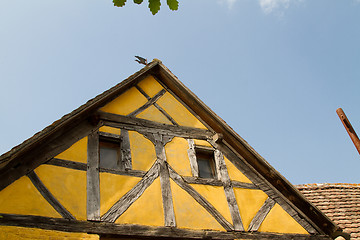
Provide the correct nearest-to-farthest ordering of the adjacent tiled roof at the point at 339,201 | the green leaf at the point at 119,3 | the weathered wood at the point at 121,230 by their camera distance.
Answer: the green leaf at the point at 119,3
the weathered wood at the point at 121,230
the adjacent tiled roof at the point at 339,201

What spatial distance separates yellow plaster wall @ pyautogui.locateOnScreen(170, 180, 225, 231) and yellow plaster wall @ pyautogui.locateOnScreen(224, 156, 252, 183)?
3.78 feet

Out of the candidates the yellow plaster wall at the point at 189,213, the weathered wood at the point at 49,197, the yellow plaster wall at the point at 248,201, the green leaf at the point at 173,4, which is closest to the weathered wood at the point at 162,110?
the yellow plaster wall at the point at 189,213

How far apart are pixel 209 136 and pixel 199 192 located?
5.36 ft

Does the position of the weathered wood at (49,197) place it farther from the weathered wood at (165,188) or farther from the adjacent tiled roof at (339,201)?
the adjacent tiled roof at (339,201)

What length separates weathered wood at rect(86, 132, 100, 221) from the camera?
5.43m

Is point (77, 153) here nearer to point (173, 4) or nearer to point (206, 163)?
point (206, 163)

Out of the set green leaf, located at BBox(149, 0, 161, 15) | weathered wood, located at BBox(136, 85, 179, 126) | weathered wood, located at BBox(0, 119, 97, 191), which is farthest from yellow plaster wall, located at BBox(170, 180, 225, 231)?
green leaf, located at BBox(149, 0, 161, 15)

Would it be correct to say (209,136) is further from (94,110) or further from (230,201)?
(94,110)

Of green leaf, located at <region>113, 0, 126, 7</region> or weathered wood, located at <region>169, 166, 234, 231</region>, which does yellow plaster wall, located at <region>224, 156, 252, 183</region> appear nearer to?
weathered wood, located at <region>169, 166, 234, 231</region>

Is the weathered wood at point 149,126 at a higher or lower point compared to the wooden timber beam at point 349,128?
higher

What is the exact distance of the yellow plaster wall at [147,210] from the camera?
565 cm

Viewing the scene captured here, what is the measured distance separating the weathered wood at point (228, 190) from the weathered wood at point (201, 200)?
19 cm

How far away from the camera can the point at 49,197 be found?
5.25m

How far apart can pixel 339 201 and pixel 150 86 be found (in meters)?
6.16
